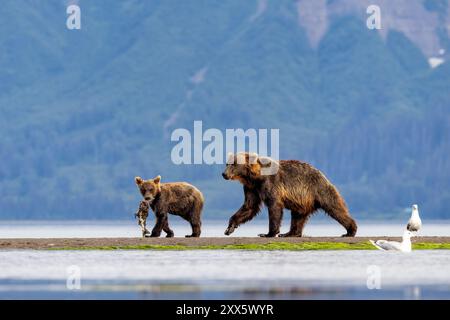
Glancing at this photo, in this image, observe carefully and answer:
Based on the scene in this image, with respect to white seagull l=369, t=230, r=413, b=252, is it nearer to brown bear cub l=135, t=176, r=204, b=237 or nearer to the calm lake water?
the calm lake water

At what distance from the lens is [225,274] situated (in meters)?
33.1

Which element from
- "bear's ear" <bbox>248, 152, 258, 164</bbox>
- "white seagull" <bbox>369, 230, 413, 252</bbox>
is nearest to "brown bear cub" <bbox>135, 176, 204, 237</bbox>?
"bear's ear" <bbox>248, 152, 258, 164</bbox>

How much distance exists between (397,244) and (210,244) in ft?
17.8

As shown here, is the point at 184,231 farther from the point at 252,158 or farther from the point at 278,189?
the point at 252,158

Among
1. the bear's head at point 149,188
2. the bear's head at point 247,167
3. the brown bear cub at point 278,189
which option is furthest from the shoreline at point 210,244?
the bear's head at point 247,167

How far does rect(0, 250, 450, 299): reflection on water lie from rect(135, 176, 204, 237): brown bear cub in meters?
3.55

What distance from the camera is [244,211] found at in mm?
42812

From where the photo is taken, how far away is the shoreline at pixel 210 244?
4119cm

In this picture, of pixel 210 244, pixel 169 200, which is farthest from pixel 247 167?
pixel 169 200

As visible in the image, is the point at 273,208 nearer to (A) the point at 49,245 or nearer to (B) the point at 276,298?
(A) the point at 49,245
